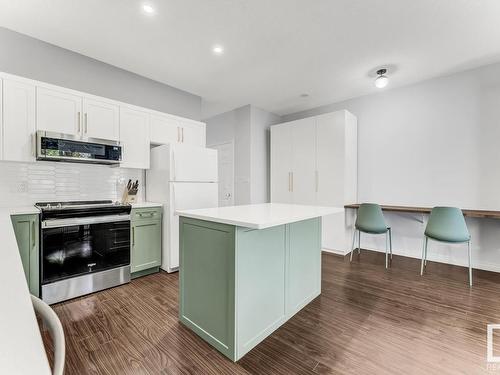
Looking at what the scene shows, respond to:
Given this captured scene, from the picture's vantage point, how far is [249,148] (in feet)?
15.9

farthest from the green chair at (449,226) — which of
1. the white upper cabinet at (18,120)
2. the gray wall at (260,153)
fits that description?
the white upper cabinet at (18,120)

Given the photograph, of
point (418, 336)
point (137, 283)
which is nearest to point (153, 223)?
point (137, 283)

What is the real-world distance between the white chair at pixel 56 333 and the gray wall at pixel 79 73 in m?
3.31

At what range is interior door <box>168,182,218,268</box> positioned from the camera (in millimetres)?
3174

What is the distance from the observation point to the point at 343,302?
8.07 feet

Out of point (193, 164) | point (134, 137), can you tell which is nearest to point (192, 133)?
point (193, 164)

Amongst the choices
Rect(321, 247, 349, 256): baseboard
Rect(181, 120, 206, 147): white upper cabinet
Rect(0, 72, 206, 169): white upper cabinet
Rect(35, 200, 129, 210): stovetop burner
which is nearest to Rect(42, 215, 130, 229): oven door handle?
Rect(35, 200, 129, 210): stovetop burner

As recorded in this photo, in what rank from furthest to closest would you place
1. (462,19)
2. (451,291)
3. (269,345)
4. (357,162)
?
(357,162) < (451,291) < (462,19) < (269,345)

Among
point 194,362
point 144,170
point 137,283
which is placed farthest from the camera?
point 144,170

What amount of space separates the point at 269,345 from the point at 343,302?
1.02m

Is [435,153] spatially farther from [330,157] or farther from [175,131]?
[175,131]

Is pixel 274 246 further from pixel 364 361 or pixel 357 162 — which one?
pixel 357 162

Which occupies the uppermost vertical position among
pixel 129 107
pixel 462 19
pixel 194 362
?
pixel 462 19

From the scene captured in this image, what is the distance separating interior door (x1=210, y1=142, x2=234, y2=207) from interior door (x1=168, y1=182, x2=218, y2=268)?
1.71 metres
